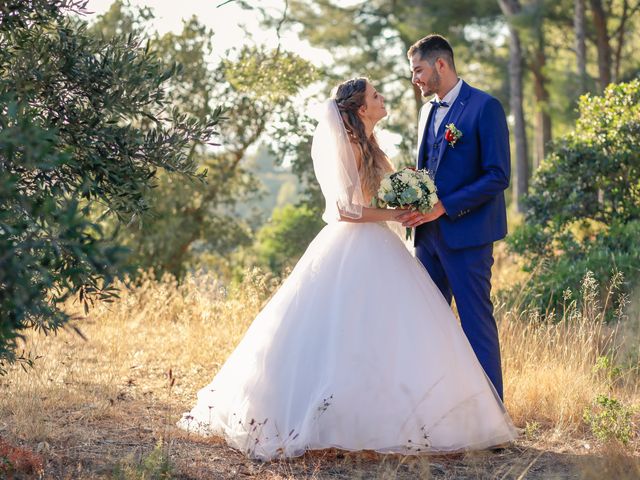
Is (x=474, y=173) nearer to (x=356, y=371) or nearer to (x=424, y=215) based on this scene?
(x=424, y=215)

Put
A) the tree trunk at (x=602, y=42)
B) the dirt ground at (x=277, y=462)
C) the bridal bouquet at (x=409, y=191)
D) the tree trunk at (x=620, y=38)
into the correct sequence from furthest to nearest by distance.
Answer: the tree trunk at (x=620, y=38) < the tree trunk at (x=602, y=42) < the bridal bouquet at (x=409, y=191) < the dirt ground at (x=277, y=462)

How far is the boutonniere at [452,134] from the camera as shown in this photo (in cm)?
523

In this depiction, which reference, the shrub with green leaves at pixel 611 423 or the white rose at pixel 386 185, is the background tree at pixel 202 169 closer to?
the white rose at pixel 386 185

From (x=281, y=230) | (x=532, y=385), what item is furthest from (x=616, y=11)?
(x=532, y=385)

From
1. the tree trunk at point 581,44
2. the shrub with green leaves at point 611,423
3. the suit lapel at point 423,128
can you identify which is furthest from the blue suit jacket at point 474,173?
the tree trunk at point 581,44

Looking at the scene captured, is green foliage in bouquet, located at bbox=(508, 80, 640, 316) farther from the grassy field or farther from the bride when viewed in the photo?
the bride

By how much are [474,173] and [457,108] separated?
453 mm

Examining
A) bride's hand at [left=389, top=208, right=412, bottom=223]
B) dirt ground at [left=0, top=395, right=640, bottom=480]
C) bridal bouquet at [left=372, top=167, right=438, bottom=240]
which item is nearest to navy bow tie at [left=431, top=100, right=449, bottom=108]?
bridal bouquet at [left=372, top=167, right=438, bottom=240]

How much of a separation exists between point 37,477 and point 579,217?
24.1ft

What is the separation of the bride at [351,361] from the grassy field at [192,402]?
0.55ft

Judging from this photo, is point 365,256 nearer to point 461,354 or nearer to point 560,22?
point 461,354

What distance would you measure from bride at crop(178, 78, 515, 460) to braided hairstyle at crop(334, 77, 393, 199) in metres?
0.09

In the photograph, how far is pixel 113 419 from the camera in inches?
219

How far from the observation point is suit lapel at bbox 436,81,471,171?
5.31 meters
